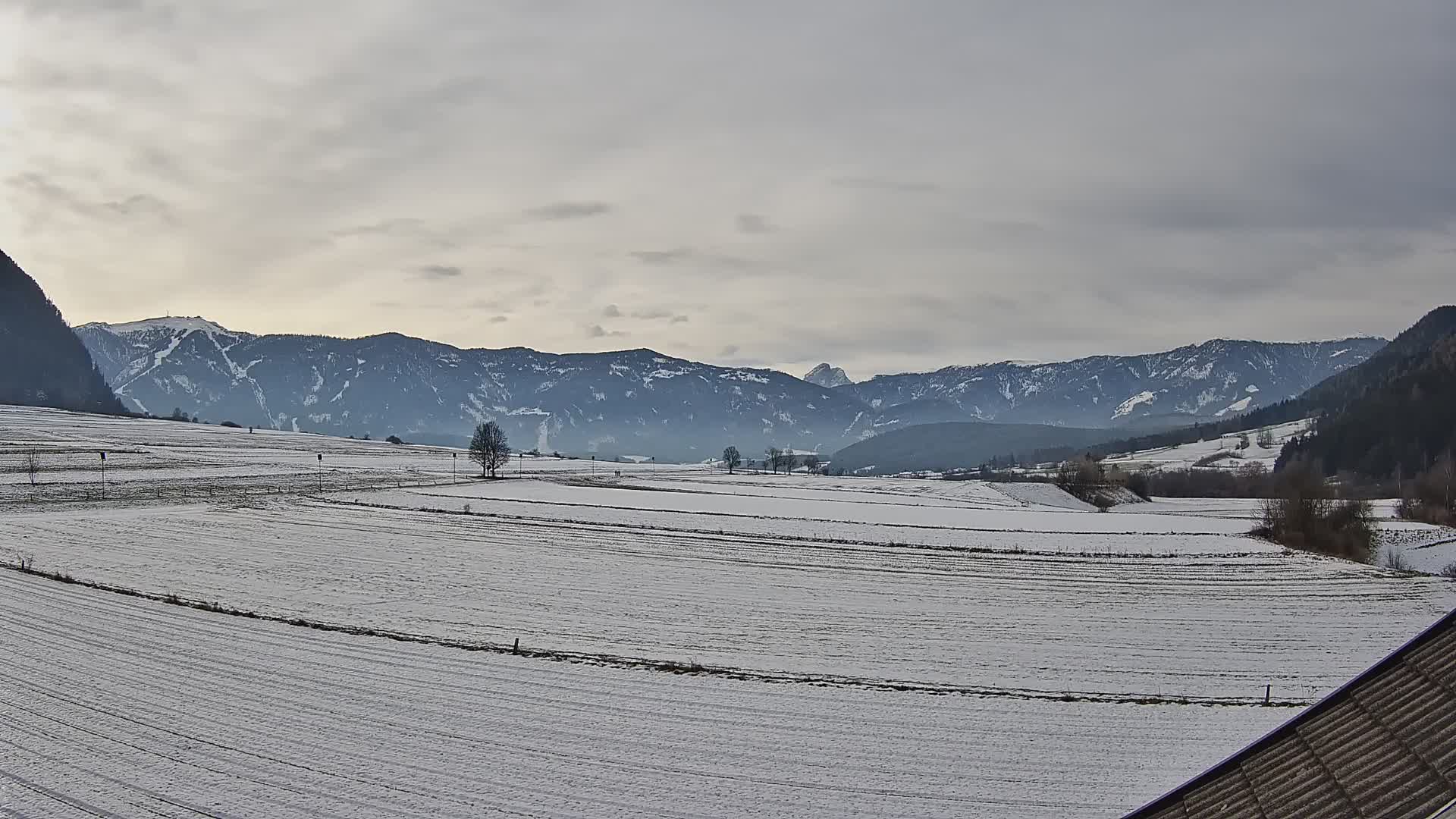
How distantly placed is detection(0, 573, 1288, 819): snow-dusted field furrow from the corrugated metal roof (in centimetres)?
759

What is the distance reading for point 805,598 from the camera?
130 ft

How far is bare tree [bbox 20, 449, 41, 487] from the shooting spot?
3182 inches

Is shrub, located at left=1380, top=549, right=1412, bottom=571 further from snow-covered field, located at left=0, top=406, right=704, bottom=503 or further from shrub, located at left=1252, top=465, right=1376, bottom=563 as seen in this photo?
snow-covered field, located at left=0, top=406, right=704, bottom=503

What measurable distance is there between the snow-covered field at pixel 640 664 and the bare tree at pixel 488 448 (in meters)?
54.1

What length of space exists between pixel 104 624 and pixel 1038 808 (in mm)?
28614

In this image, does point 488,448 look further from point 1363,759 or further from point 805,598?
point 1363,759

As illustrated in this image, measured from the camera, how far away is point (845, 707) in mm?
22891

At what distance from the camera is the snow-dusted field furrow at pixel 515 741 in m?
16.5

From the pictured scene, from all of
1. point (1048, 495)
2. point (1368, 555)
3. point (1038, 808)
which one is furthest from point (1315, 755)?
point (1048, 495)

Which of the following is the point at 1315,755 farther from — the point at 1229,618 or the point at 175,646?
Answer: the point at 1229,618

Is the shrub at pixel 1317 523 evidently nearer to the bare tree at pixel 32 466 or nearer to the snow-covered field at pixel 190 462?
the snow-covered field at pixel 190 462

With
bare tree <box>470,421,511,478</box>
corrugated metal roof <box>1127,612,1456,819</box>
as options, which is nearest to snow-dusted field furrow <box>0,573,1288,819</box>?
corrugated metal roof <box>1127,612,1456,819</box>

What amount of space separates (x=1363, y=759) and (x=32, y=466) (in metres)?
100

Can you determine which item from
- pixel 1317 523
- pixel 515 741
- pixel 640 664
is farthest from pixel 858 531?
pixel 515 741
